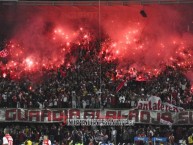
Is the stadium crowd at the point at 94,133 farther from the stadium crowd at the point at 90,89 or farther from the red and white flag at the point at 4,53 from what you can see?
the red and white flag at the point at 4,53

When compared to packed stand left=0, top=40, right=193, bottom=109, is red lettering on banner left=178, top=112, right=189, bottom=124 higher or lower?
lower

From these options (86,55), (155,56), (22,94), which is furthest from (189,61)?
(22,94)

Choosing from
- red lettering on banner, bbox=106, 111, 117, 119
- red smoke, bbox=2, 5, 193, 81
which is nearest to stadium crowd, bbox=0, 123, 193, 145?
red lettering on banner, bbox=106, 111, 117, 119

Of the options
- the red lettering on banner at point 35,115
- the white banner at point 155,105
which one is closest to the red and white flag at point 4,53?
the red lettering on banner at point 35,115

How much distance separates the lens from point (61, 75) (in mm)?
34656

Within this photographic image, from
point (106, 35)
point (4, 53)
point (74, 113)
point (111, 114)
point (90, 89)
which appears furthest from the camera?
point (106, 35)

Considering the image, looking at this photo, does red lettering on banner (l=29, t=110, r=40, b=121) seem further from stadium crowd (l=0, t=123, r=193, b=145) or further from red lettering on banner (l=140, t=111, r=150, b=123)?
red lettering on banner (l=140, t=111, r=150, b=123)

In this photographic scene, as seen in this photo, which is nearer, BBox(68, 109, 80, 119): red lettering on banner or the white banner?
the white banner

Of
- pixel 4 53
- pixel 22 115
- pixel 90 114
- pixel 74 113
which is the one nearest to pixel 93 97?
pixel 90 114

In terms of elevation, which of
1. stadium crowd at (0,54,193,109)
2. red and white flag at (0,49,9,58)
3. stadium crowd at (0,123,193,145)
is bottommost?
stadium crowd at (0,123,193,145)

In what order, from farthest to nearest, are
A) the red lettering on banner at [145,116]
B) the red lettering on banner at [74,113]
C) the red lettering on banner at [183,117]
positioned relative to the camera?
the red lettering on banner at [74,113]
the red lettering on banner at [145,116]
the red lettering on banner at [183,117]

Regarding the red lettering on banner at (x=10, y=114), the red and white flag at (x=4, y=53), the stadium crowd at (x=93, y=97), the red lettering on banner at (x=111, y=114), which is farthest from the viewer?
the red and white flag at (x=4, y=53)

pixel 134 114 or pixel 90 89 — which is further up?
pixel 90 89

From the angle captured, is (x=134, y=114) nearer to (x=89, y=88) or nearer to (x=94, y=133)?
(x=94, y=133)
